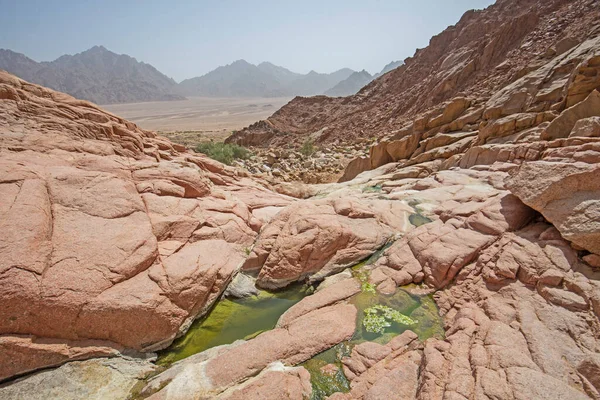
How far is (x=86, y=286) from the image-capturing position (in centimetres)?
588

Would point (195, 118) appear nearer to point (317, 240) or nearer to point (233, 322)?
point (317, 240)

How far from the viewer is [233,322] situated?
24.0 ft

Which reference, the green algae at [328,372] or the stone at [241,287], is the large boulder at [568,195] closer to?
the green algae at [328,372]

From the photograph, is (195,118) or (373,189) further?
(195,118)

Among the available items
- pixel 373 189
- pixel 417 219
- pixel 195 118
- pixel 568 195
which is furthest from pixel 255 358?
pixel 195 118

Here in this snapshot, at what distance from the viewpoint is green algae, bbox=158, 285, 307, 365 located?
653 centimetres

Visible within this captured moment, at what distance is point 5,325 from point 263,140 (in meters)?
38.2

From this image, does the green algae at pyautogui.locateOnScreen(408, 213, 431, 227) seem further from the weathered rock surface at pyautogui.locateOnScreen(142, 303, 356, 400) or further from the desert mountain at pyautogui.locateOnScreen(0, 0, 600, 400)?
the weathered rock surface at pyautogui.locateOnScreen(142, 303, 356, 400)

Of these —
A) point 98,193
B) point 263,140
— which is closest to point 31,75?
point 263,140

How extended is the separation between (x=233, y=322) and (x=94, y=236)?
3.90 metres

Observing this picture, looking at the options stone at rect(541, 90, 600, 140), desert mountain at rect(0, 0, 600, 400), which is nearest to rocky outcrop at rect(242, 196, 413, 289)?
desert mountain at rect(0, 0, 600, 400)

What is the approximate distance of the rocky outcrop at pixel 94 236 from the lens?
5492 millimetres

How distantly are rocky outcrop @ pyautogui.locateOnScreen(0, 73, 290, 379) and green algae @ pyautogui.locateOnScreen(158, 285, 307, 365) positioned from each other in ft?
1.01

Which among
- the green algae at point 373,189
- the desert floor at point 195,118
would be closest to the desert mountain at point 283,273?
the green algae at point 373,189
